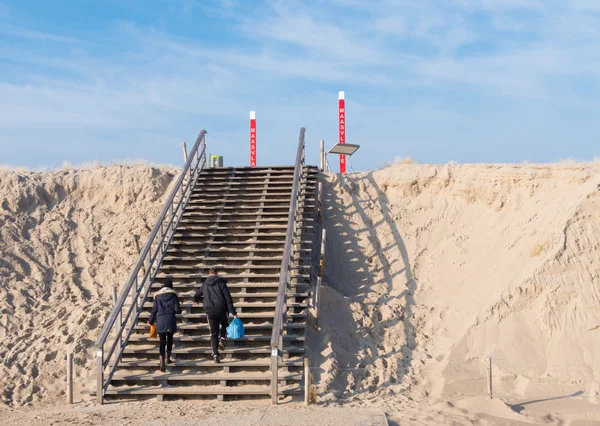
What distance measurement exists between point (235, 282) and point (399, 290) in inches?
132

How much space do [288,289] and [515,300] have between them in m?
4.01

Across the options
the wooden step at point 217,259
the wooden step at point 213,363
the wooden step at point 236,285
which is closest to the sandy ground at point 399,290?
the wooden step at point 213,363

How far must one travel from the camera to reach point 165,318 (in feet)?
36.2

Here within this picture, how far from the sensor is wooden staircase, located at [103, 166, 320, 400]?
11.0 metres

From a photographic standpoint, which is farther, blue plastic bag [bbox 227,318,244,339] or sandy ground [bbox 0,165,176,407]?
sandy ground [bbox 0,165,176,407]

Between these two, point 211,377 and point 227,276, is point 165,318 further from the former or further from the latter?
point 227,276

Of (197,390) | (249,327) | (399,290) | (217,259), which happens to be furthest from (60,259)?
(399,290)

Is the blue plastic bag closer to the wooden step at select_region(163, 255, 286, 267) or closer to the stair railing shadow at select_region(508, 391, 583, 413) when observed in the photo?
the wooden step at select_region(163, 255, 286, 267)

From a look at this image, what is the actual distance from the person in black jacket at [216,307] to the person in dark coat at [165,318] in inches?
18.7

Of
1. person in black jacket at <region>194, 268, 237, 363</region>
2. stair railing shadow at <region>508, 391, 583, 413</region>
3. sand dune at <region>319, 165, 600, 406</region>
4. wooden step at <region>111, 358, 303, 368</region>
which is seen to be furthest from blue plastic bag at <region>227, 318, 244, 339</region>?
stair railing shadow at <region>508, 391, 583, 413</region>

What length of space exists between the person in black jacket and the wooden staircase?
0.34 metres

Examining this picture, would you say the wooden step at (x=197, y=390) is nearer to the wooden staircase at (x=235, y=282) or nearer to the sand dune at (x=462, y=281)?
the wooden staircase at (x=235, y=282)

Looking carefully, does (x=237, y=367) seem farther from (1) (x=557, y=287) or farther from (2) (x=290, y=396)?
(1) (x=557, y=287)

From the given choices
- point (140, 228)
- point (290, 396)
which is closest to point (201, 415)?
point (290, 396)
